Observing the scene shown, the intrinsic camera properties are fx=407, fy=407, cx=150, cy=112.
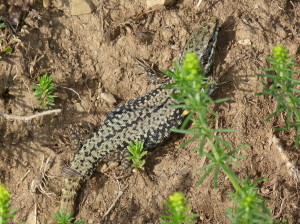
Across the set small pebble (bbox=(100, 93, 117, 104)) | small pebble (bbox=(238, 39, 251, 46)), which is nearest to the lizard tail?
small pebble (bbox=(100, 93, 117, 104))

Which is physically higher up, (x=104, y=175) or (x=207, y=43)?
(x=207, y=43)

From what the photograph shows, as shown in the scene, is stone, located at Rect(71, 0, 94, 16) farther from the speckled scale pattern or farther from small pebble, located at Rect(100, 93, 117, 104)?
the speckled scale pattern

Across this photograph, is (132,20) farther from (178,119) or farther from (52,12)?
(178,119)

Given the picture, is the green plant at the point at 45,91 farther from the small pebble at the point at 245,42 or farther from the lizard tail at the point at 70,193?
the small pebble at the point at 245,42

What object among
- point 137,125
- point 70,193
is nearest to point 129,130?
point 137,125

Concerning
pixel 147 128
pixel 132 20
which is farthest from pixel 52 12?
pixel 147 128

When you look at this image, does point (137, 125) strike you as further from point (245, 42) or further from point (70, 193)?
point (245, 42)
